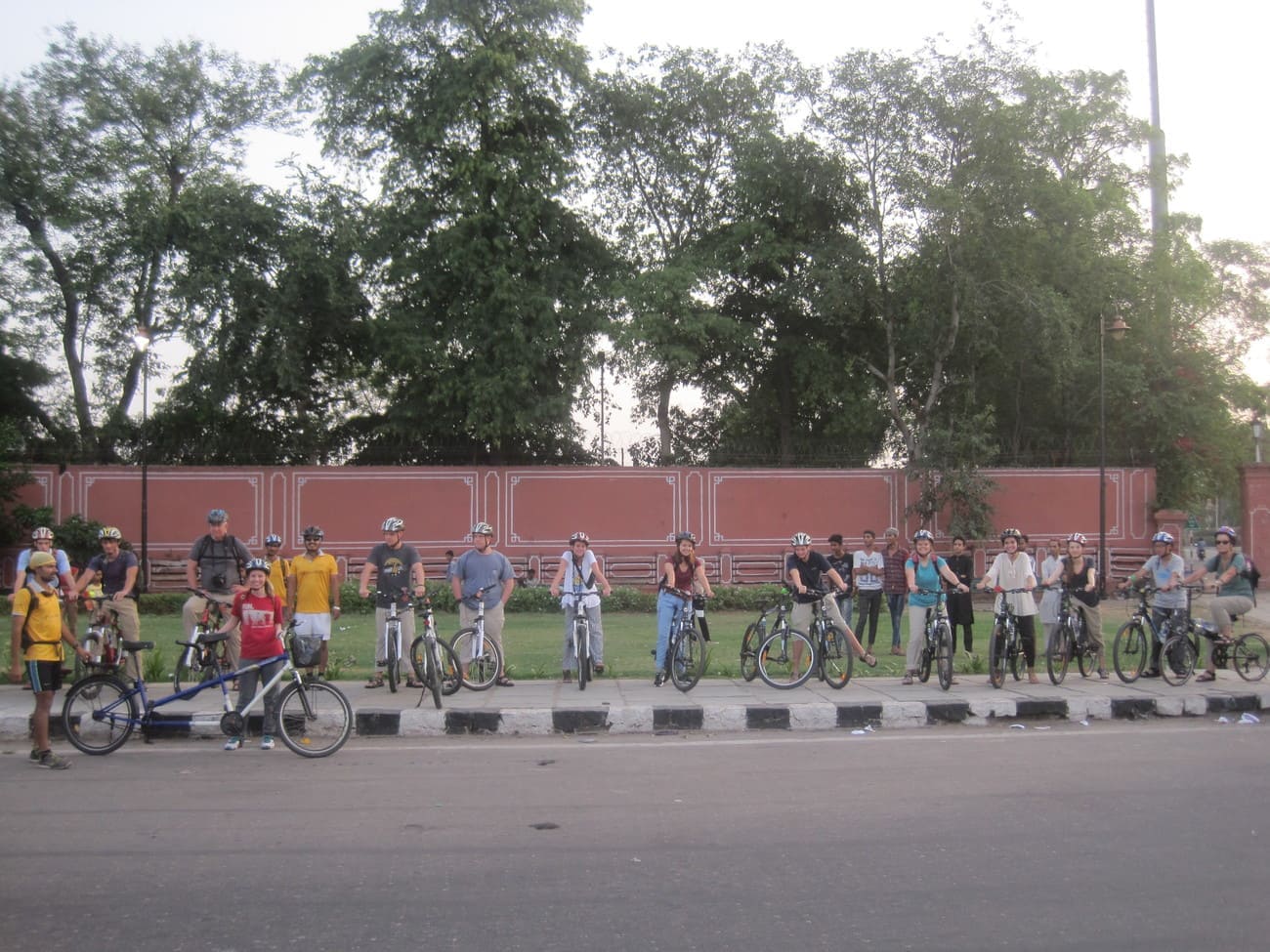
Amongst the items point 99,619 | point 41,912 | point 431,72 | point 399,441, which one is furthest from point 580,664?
point 431,72

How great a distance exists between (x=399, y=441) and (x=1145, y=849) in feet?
72.6

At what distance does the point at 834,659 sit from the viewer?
40.3ft

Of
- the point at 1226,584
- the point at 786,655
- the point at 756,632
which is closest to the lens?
the point at 786,655

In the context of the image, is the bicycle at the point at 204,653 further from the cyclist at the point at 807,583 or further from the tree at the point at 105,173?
the tree at the point at 105,173

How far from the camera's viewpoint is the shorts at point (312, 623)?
37.2 feet

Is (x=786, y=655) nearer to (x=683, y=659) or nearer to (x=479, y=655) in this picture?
(x=683, y=659)

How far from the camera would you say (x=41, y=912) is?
5023mm

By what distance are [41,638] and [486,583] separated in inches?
171

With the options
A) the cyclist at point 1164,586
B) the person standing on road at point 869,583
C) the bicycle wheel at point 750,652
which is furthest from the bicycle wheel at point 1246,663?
the bicycle wheel at point 750,652

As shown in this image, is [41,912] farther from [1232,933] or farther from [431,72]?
[431,72]

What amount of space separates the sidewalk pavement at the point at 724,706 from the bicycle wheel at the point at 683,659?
14 centimetres

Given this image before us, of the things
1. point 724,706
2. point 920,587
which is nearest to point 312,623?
point 724,706

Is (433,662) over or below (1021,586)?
below

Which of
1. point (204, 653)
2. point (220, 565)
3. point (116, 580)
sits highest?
point (220, 565)
